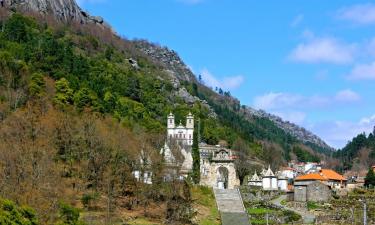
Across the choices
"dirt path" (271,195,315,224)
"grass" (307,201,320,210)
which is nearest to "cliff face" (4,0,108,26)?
"dirt path" (271,195,315,224)

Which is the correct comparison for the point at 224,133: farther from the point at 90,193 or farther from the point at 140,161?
the point at 90,193

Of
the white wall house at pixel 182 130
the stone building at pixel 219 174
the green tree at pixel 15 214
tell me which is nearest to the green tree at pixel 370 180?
the stone building at pixel 219 174

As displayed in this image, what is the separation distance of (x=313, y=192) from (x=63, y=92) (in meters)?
30.0

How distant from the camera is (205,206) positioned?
59.8 meters

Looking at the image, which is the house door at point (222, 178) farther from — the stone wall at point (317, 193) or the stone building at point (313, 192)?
the stone wall at point (317, 193)

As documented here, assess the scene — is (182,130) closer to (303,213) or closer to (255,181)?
(255,181)

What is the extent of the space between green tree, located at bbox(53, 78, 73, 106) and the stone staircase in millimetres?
19548

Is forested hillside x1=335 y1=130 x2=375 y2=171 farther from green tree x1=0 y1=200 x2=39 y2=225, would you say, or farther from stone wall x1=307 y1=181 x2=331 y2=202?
green tree x1=0 y1=200 x2=39 y2=225

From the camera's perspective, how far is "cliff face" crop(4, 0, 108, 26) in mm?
135575

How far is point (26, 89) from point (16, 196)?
31616 millimetres

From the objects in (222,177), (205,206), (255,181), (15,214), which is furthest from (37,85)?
(15,214)

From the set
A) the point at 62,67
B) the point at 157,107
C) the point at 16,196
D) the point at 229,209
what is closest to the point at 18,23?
the point at 62,67

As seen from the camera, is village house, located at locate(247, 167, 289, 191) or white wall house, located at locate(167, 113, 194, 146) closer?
village house, located at locate(247, 167, 289, 191)

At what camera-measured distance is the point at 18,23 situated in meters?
90.8
